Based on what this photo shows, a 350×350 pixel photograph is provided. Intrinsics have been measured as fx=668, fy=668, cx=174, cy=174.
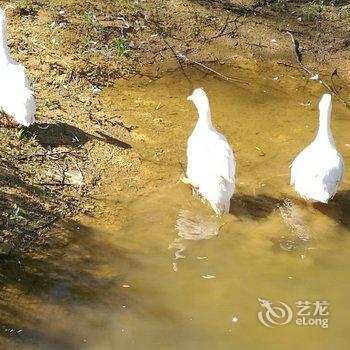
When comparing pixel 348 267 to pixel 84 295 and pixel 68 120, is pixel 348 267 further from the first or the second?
pixel 68 120

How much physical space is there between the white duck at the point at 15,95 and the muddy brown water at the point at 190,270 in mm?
1201

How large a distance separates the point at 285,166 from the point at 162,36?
310 centimetres

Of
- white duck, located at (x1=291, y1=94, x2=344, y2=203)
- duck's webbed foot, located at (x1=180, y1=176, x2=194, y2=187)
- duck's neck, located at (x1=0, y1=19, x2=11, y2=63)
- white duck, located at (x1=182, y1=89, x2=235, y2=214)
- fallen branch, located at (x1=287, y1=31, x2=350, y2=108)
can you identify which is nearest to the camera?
white duck, located at (x1=182, y1=89, x2=235, y2=214)

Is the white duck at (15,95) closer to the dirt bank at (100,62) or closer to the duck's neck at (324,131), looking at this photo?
the dirt bank at (100,62)

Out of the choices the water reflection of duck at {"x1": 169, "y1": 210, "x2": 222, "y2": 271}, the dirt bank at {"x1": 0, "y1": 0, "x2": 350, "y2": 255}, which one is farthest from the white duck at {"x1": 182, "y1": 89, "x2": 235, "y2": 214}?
the dirt bank at {"x1": 0, "y1": 0, "x2": 350, "y2": 255}

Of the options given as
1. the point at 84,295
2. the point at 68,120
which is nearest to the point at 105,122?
the point at 68,120

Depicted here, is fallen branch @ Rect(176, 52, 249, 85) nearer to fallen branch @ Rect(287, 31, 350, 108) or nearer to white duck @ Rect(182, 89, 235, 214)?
fallen branch @ Rect(287, 31, 350, 108)

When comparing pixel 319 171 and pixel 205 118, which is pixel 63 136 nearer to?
pixel 205 118

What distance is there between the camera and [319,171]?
627cm

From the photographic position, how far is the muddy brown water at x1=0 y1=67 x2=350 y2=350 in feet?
16.0

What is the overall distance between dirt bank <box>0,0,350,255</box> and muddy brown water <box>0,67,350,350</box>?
11.1 inches

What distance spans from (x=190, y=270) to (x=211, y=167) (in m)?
1.08

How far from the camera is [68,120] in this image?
723 centimetres

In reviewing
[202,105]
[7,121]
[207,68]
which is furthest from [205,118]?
[207,68]
